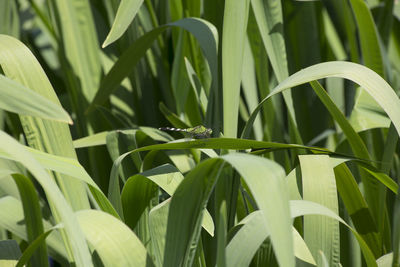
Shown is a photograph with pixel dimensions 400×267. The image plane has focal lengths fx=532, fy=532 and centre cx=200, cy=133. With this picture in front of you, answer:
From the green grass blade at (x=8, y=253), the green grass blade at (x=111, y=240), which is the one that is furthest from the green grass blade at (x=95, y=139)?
the green grass blade at (x=111, y=240)

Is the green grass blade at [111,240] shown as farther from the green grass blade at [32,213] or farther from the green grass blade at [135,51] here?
the green grass blade at [135,51]

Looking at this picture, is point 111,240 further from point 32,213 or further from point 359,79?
point 359,79

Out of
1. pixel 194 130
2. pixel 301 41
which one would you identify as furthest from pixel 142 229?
pixel 301 41

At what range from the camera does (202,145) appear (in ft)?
1.77

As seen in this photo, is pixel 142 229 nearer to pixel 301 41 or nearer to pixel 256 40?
pixel 256 40

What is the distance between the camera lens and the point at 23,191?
513mm

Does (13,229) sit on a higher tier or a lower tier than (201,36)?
lower

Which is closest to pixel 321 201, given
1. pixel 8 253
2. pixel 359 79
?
pixel 359 79

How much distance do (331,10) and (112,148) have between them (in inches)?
22.8

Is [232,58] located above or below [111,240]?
above

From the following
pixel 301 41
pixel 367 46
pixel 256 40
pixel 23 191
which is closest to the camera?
pixel 23 191

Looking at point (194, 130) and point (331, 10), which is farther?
point (331, 10)

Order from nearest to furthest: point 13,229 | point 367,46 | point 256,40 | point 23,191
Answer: point 23,191, point 13,229, point 367,46, point 256,40

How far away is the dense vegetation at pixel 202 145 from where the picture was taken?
0.42 meters
